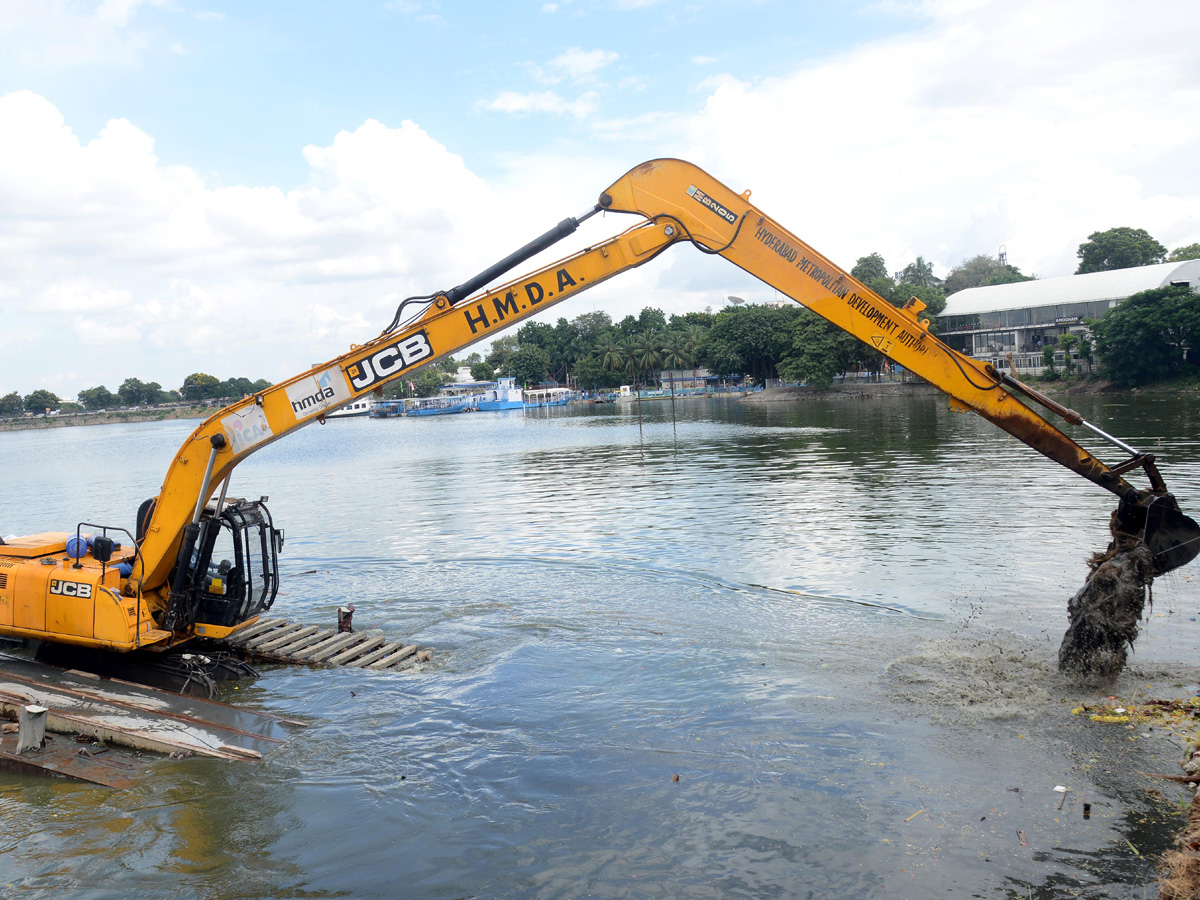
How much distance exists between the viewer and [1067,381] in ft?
→ 252

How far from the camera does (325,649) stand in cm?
1282

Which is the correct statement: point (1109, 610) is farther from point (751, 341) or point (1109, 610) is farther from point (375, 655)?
point (751, 341)

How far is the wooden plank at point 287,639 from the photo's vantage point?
505 inches

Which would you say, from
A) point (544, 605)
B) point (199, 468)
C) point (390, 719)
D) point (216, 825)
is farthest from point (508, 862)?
point (544, 605)

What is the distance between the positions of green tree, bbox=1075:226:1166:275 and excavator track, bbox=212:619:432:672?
133 meters

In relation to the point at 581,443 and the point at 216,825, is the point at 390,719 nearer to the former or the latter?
Result: the point at 216,825

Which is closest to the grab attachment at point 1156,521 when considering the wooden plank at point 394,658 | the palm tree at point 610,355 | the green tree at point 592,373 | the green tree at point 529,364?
the wooden plank at point 394,658

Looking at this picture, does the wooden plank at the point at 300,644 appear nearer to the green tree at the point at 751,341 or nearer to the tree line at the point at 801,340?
the tree line at the point at 801,340

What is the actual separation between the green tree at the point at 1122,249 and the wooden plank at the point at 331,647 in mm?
133412

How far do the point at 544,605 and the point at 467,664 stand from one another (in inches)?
127

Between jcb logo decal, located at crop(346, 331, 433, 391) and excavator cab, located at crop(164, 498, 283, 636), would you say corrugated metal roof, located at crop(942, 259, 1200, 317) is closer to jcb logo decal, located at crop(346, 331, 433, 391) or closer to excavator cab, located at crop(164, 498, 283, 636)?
jcb logo decal, located at crop(346, 331, 433, 391)

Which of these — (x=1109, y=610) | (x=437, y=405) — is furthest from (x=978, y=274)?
(x=1109, y=610)

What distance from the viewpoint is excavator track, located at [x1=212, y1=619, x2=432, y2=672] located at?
12500 millimetres

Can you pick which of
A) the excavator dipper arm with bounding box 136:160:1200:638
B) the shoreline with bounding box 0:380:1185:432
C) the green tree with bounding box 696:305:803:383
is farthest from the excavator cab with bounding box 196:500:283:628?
the green tree with bounding box 696:305:803:383
